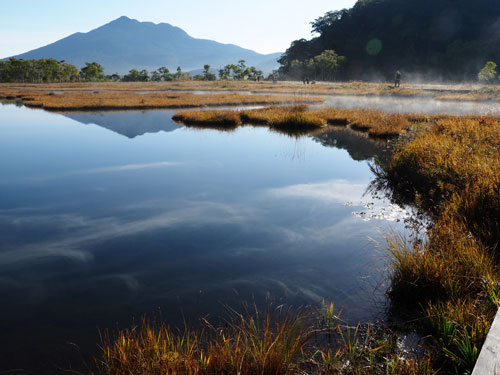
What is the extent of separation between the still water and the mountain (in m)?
120

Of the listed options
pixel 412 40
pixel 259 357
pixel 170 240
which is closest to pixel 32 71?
pixel 170 240

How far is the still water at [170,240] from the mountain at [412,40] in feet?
395

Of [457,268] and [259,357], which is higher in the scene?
[457,268]

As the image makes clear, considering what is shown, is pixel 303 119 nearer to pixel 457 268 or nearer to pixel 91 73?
pixel 457 268

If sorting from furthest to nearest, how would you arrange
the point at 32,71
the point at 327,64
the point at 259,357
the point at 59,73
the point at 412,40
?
the point at 412,40, the point at 59,73, the point at 327,64, the point at 32,71, the point at 259,357

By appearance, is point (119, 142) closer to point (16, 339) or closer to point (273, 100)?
point (16, 339)

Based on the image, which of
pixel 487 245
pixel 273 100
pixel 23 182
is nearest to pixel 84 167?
pixel 23 182

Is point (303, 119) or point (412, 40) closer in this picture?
point (303, 119)

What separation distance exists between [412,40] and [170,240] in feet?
490

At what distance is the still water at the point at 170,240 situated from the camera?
530 centimetres

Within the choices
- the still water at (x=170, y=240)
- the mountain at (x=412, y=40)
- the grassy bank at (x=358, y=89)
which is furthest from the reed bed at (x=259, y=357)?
the mountain at (x=412, y=40)

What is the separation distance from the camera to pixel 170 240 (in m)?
8.00

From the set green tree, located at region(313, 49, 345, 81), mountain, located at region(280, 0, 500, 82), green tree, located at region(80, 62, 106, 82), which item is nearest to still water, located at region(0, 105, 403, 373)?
green tree, located at region(313, 49, 345, 81)

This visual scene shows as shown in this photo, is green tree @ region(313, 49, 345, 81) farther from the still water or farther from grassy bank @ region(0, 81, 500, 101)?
the still water
